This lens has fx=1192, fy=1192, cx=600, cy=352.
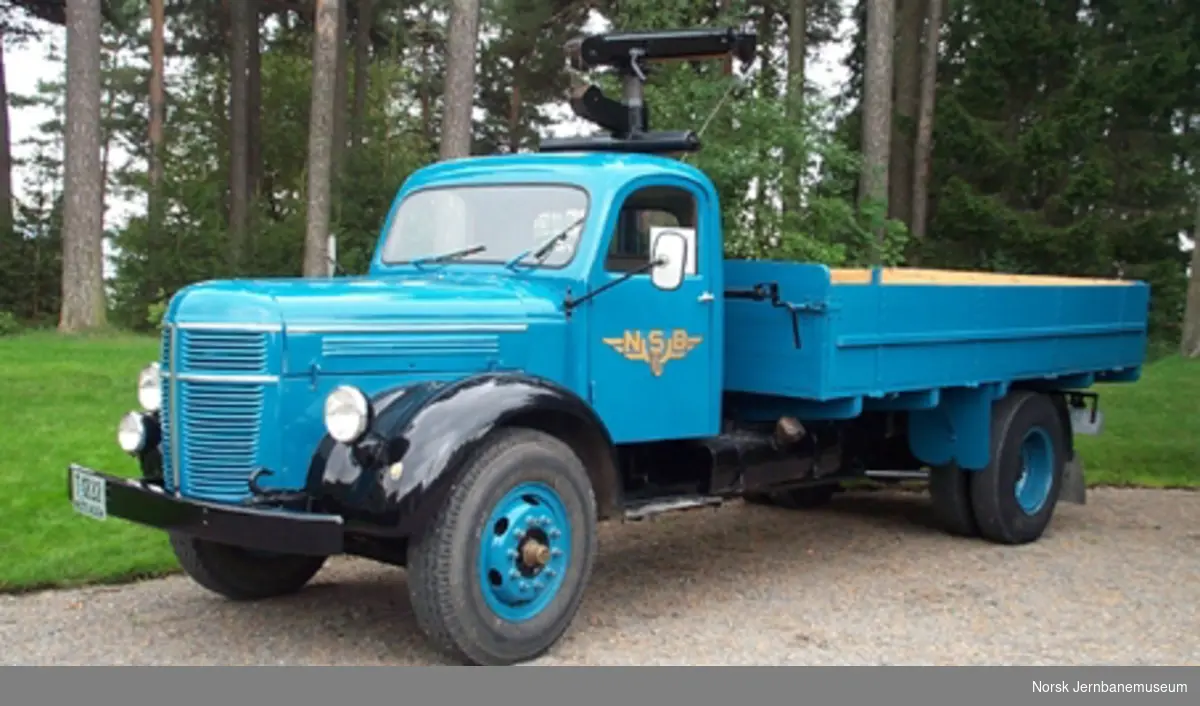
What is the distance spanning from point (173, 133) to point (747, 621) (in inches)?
1038

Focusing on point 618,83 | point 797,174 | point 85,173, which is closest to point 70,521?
point 618,83

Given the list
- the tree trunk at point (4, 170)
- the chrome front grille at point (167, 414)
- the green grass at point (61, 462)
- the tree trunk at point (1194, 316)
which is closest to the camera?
the chrome front grille at point (167, 414)

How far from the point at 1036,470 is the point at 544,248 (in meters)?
4.19

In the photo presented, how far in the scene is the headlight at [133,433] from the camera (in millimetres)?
5270

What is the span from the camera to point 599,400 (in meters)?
5.54

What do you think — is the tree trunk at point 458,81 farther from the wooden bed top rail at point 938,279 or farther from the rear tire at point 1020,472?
the rear tire at point 1020,472

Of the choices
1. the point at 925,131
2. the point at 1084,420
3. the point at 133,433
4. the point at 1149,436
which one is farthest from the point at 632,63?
the point at 925,131

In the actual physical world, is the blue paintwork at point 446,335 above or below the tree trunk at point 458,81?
below

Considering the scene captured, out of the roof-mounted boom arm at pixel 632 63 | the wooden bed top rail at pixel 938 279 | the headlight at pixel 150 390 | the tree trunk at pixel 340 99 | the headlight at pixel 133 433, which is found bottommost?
the headlight at pixel 133 433

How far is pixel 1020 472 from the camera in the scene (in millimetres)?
7844

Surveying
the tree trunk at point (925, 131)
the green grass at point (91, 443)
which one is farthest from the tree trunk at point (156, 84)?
the tree trunk at point (925, 131)

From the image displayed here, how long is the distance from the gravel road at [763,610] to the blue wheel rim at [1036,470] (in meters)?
0.28

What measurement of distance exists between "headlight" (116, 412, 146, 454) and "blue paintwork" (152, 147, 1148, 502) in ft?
1.19

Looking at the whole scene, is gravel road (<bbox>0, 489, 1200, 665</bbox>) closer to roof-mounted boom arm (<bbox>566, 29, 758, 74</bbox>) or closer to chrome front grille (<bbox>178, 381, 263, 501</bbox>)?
chrome front grille (<bbox>178, 381, 263, 501</bbox>)
